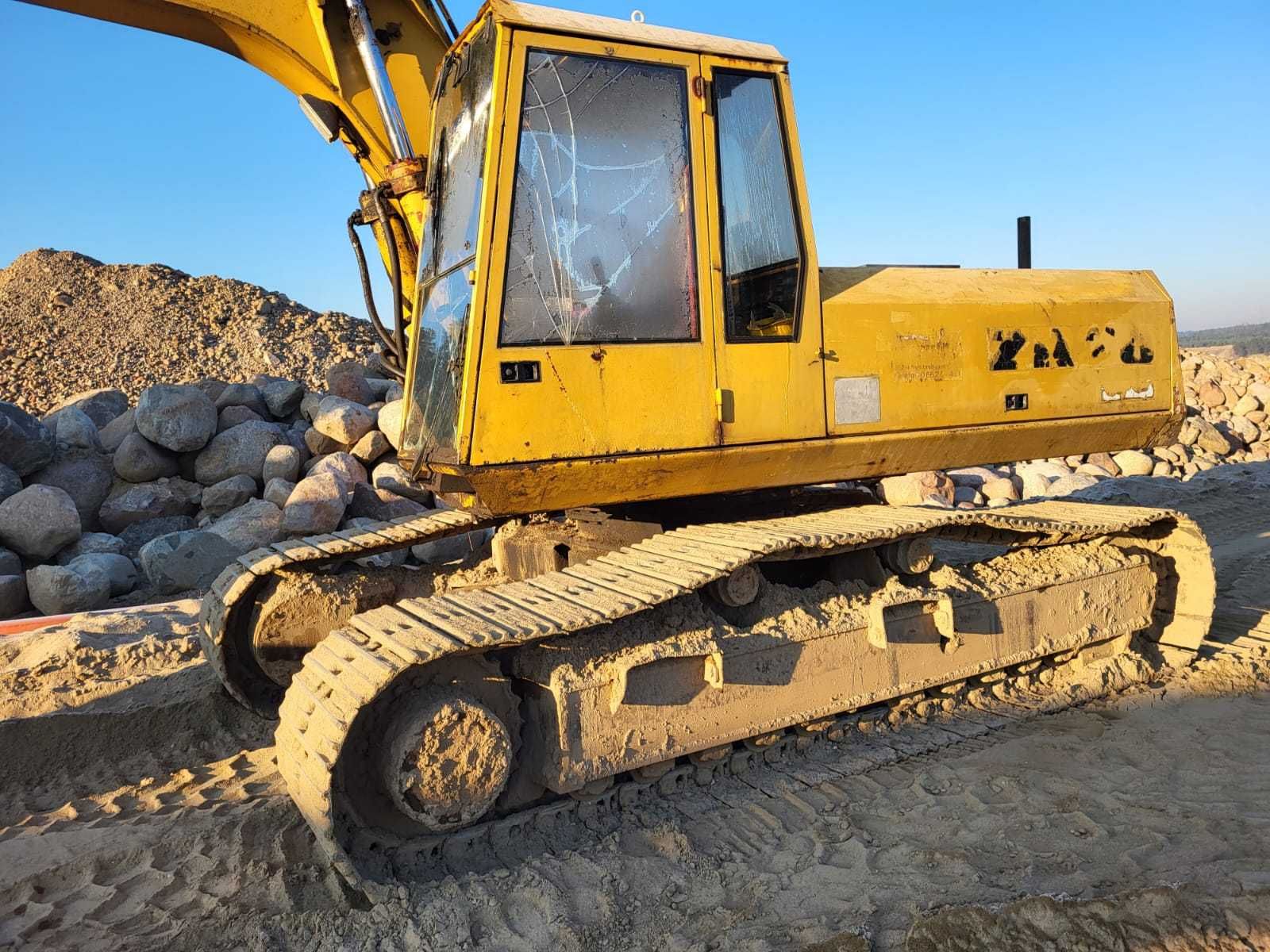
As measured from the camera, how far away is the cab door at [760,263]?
3.62 m

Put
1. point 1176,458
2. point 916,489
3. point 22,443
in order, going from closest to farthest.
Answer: point 22,443, point 916,489, point 1176,458

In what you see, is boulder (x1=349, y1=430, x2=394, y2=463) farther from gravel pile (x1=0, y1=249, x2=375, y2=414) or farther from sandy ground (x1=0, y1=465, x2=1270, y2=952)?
gravel pile (x1=0, y1=249, x2=375, y2=414)

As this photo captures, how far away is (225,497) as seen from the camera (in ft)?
28.3

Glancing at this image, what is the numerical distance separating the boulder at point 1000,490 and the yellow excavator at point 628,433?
5675 mm

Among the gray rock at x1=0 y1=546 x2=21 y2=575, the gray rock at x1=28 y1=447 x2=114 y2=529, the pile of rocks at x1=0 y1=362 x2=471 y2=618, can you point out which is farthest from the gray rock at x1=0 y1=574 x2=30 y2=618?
the gray rock at x1=28 y1=447 x2=114 y2=529

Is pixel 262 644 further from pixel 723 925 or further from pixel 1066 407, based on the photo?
pixel 1066 407

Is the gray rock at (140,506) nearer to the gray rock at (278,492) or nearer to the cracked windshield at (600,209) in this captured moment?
the gray rock at (278,492)

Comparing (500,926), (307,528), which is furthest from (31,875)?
(307,528)

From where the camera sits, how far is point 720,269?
361cm

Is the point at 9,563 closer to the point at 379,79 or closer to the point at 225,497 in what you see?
the point at 225,497

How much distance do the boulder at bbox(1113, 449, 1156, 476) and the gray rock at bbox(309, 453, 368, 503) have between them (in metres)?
9.03

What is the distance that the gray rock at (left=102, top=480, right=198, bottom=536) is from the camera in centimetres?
852

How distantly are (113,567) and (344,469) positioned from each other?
2039 millimetres

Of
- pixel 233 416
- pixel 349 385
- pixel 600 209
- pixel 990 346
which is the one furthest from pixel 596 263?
pixel 349 385
